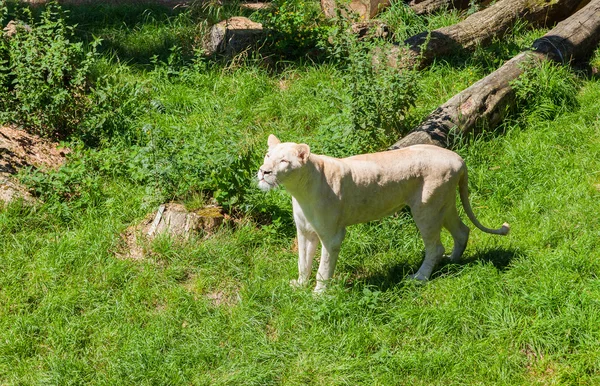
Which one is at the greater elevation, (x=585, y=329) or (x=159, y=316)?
(x=585, y=329)

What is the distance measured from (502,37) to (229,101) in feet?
13.1

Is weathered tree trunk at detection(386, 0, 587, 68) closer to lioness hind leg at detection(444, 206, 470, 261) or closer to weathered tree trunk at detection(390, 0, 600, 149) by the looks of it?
weathered tree trunk at detection(390, 0, 600, 149)

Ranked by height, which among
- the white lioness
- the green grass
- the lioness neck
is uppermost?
the lioness neck

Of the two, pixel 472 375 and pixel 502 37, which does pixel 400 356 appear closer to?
pixel 472 375

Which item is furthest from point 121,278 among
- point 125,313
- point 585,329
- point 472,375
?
point 585,329

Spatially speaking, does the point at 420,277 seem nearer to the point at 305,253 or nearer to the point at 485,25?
the point at 305,253

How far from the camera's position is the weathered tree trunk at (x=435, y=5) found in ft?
38.0

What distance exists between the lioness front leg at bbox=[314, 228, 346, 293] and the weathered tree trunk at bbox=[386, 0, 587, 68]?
13.3ft

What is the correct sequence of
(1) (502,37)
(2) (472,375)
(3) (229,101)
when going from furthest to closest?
(1) (502,37)
(3) (229,101)
(2) (472,375)

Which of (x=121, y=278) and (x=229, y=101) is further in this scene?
(x=229, y=101)

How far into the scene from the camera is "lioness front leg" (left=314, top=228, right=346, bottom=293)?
6023 millimetres

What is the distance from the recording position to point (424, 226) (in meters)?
6.23

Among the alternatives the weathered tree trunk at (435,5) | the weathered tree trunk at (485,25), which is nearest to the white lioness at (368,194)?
the weathered tree trunk at (485,25)

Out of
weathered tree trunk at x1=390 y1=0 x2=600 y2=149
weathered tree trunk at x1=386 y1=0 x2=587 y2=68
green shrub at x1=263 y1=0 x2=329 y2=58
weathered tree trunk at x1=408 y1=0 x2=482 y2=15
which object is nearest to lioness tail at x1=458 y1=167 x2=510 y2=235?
weathered tree trunk at x1=390 y1=0 x2=600 y2=149
